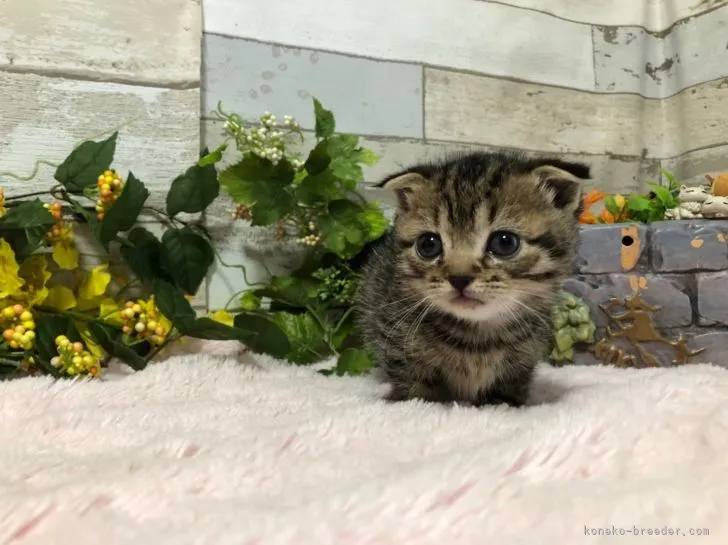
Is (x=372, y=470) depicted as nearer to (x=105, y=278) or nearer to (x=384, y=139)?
(x=105, y=278)

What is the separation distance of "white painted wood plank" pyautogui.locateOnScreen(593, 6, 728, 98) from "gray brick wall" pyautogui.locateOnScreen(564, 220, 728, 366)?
0.67m

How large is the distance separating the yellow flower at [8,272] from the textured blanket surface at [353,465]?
179 mm

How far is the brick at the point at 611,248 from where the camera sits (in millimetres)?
1221

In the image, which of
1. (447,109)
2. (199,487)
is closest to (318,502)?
(199,487)

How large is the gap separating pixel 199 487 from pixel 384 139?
1046 millimetres

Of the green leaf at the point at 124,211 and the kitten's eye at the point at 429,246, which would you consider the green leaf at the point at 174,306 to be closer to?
the green leaf at the point at 124,211

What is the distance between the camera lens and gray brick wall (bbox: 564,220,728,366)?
1158 millimetres

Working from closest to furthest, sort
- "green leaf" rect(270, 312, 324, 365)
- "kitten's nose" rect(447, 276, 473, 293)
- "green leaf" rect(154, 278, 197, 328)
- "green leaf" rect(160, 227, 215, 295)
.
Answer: "kitten's nose" rect(447, 276, 473, 293) < "green leaf" rect(154, 278, 197, 328) < "green leaf" rect(160, 227, 215, 295) < "green leaf" rect(270, 312, 324, 365)

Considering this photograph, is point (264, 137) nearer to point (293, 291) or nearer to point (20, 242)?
point (293, 291)

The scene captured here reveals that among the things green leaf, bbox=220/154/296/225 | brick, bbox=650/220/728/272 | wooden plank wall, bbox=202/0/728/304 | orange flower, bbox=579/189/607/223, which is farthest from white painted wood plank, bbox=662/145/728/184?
green leaf, bbox=220/154/296/225

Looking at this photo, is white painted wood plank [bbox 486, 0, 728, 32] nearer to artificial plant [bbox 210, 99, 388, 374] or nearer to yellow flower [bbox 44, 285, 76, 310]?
artificial plant [bbox 210, 99, 388, 374]

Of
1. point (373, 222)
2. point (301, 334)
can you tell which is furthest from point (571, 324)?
point (301, 334)

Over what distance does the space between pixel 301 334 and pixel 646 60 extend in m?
1.30

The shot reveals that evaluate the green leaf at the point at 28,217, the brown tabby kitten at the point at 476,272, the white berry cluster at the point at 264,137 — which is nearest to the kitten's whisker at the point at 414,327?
the brown tabby kitten at the point at 476,272
